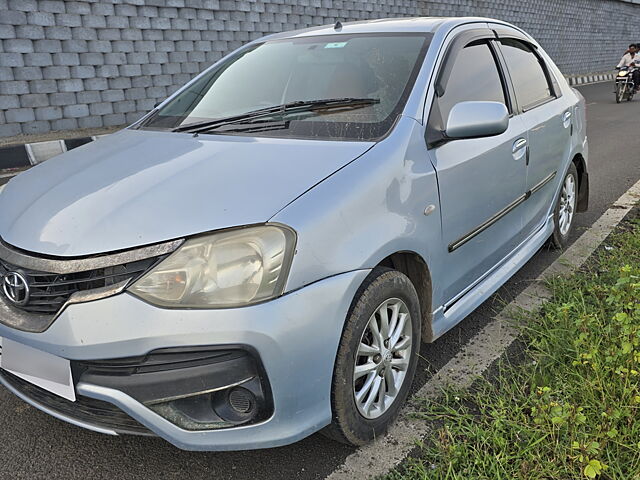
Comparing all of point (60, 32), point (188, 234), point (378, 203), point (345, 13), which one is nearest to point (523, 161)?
point (378, 203)

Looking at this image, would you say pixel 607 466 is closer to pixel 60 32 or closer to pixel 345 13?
pixel 60 32

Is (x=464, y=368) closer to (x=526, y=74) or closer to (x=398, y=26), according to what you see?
(x=398, y=26)

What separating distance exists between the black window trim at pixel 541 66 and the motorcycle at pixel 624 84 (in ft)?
42.5

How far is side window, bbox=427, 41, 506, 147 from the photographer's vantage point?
2.44 m

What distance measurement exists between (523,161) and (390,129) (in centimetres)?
116

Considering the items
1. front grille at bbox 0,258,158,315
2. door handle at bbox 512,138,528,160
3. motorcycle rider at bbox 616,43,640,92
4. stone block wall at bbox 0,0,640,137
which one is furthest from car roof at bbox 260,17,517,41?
motorcycle rider at bbox 616,43,640,92

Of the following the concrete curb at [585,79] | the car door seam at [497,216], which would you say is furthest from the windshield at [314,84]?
the concrete curb at [585,79]

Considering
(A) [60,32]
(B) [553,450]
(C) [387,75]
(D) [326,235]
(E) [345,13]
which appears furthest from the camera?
(E) [345,13]

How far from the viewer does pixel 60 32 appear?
820cm

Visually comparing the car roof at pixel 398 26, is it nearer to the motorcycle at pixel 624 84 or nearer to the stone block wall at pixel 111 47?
the stone block wall at pixel 111 47

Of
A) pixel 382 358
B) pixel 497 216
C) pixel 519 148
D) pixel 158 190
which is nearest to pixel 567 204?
pixel 519 148

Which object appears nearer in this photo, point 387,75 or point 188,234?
point 188,234

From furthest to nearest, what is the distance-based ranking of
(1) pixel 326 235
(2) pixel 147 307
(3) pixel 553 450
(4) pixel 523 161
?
(4) pixel 523 161, (3) pixel 553 450, (1) pixel 326 235, (2) pixel 147 307

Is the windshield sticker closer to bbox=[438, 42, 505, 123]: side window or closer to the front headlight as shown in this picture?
bbox=[438, 42, 505, 123]: side window
